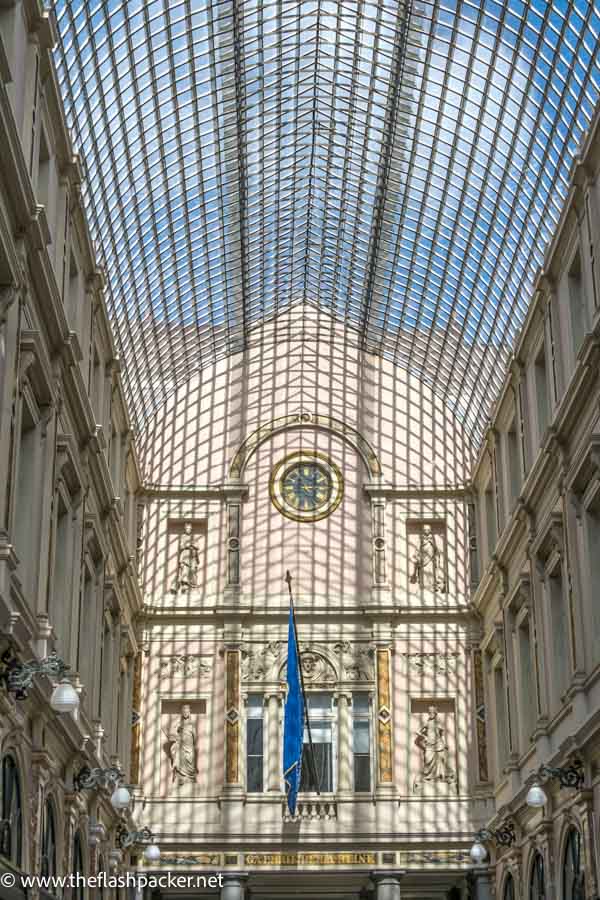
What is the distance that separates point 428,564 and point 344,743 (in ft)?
23.2

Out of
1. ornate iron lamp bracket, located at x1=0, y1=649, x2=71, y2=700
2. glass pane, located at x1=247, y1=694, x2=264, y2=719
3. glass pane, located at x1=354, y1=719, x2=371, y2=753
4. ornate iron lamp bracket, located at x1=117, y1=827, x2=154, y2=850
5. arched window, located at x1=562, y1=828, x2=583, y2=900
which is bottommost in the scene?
arched window, located at x1=562, y1=828, x2=583, y2=900

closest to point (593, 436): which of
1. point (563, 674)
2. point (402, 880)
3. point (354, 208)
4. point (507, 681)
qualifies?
point (563, 674)

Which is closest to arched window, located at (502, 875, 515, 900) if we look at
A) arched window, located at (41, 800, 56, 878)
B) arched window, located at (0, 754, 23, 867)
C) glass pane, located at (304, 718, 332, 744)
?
glass pane, located at (304, 718, 332, 744)

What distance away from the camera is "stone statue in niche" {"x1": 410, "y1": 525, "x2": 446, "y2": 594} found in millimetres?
48531

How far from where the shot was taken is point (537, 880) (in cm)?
3644

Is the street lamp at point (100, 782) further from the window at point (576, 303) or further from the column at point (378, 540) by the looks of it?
the column at point (378, 540)

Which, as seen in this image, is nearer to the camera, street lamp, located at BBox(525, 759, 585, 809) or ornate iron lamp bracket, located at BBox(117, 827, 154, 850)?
street lamp, located at BBox(525, 759, 585, 809)

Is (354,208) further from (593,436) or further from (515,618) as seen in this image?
(593,436)

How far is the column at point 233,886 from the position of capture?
144 ft

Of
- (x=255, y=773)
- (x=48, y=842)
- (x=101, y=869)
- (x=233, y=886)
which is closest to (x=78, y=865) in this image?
(x=101, y=869)

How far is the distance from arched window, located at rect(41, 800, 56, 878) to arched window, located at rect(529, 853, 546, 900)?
42.2ft

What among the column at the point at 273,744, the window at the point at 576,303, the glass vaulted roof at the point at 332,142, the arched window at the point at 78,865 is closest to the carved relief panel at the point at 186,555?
the glass vaulted roof at the point at 332,142

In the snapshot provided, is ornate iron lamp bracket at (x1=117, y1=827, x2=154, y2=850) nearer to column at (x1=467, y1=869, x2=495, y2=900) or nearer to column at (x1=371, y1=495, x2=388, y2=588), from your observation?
column at (x1=467, y1=869, x2=495, y2=900)

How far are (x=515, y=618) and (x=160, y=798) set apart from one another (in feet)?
44.9
